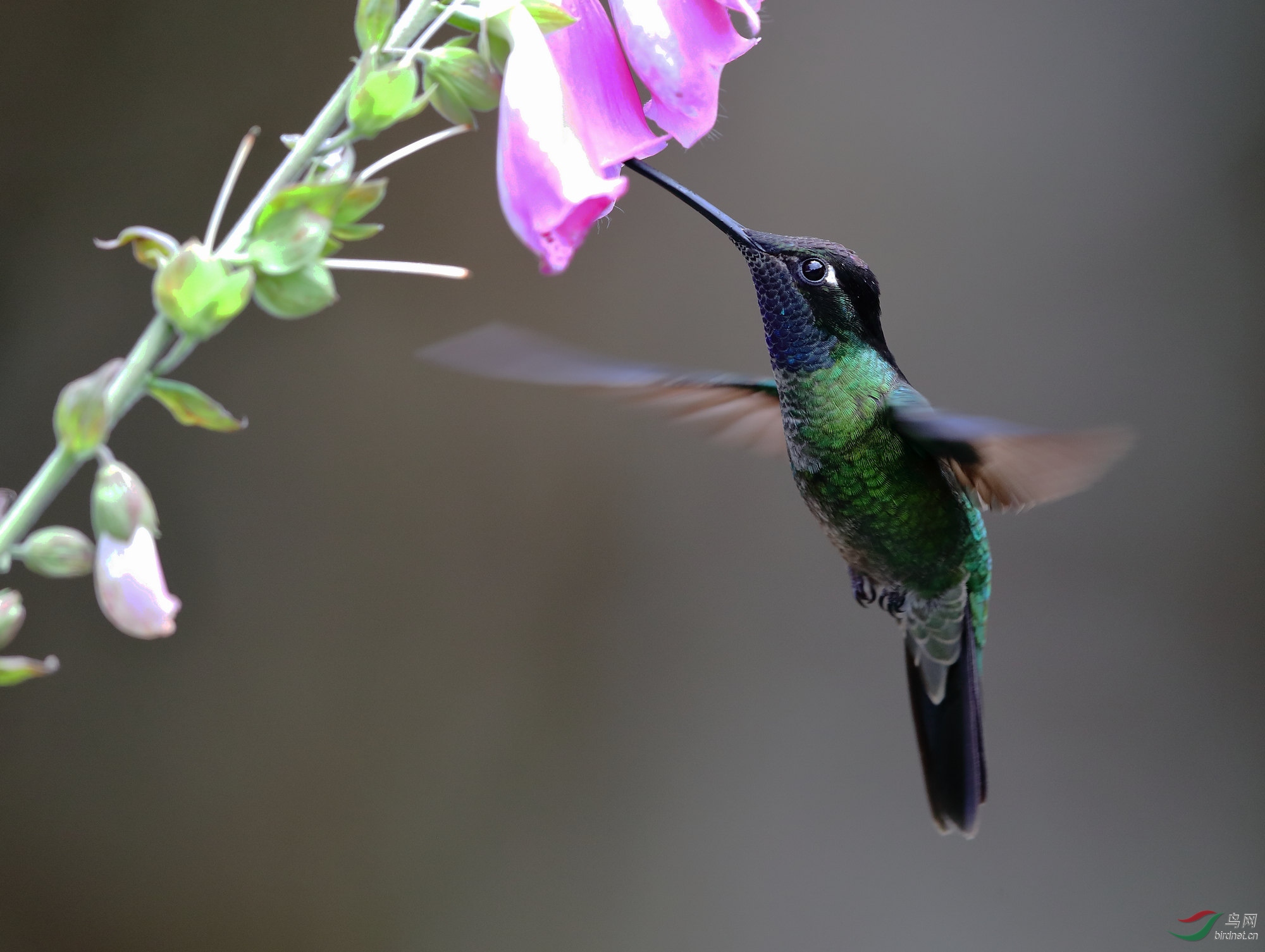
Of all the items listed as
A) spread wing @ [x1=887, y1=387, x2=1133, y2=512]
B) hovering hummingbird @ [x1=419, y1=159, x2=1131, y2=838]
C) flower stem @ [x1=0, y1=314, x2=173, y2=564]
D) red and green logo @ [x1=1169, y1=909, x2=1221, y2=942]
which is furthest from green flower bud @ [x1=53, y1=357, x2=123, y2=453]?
red and green logo @ [x1=1169, y1=909, x2=1221, y2=942]

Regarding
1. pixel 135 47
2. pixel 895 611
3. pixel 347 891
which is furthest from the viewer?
pixel 347 891

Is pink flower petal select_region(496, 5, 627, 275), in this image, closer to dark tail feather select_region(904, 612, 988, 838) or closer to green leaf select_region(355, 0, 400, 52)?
green leaf select_region(355, 0, 400, 52)

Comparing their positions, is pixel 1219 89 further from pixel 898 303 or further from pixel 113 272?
pixel 113 272

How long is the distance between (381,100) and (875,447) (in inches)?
18.8

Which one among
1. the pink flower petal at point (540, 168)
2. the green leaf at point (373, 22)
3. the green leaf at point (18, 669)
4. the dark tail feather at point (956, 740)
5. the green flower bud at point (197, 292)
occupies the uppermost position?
the green leaf at point (373, 22)

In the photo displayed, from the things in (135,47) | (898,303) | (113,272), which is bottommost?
(898,303)

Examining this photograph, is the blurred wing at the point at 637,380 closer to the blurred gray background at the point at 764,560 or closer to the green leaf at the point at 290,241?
the green leaf at the point at 290,241

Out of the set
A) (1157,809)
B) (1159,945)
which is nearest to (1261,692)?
(1157,809)

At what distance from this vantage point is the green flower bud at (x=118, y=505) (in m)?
0.30

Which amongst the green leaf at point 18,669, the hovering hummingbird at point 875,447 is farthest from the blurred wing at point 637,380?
the green leaf at point 18,669

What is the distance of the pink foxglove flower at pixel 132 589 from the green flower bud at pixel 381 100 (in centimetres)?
14

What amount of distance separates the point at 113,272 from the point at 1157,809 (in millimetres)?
1912

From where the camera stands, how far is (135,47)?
1.47 m

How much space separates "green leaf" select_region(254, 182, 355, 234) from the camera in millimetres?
A: 297
